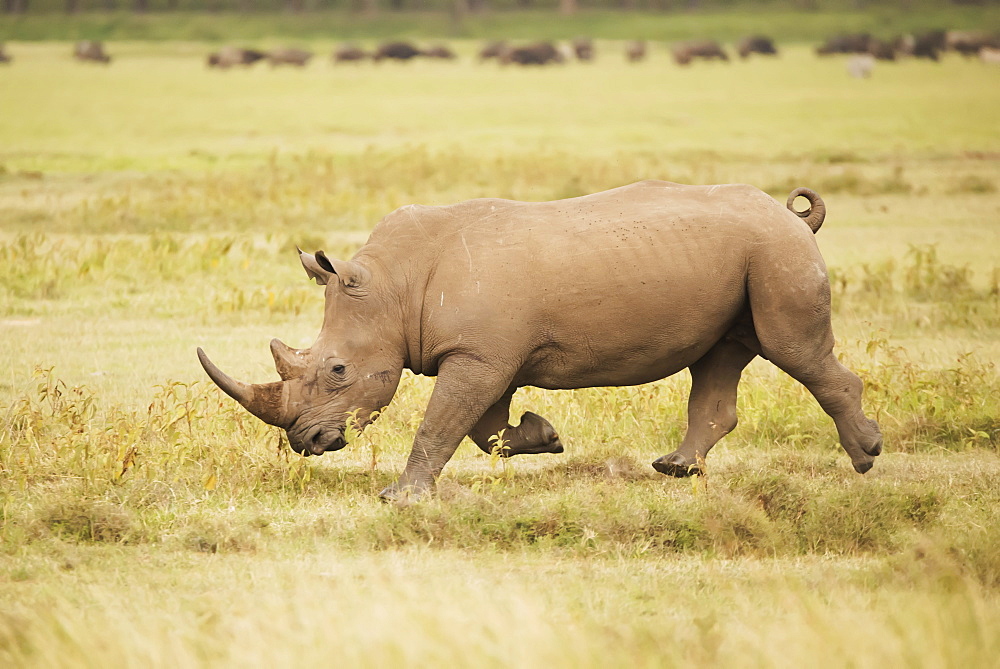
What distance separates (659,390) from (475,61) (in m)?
48.6

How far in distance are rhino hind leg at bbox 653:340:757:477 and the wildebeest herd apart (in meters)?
Answer: 47.4

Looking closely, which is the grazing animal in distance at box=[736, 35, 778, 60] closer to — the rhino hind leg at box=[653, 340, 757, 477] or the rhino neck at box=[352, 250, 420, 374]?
the rhino hind leg at box=[653, 340, 757, 477]

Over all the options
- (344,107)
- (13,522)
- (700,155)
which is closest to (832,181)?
(700,155)

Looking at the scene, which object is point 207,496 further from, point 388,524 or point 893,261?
point 893,261

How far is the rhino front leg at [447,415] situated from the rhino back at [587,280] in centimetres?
9

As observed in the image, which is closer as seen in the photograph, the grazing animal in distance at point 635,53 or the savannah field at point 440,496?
the savannah field at point 440,496

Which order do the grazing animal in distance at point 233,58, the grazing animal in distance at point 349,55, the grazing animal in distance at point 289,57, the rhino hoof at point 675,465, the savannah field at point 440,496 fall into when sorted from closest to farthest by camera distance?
the savannah field at point 440,496, the rhino hoof at point 675,465, the grazing animal in distance at point 233,58, the grazing animal in distance at point 289,57, the grazing animal in distance at point 349,55

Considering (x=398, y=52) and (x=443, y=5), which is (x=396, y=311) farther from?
(x=443, y=5)

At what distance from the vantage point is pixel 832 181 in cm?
2131

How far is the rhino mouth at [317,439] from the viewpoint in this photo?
6.89 m

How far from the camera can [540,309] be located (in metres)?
6.76

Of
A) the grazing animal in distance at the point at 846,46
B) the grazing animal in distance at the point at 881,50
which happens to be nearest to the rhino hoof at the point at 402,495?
the grazing animal in distance at the point at 881,50

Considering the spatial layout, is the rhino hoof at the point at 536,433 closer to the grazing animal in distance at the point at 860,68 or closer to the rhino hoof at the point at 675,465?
the rhino hoof at the point at 675,465

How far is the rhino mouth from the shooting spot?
689 centimetres
